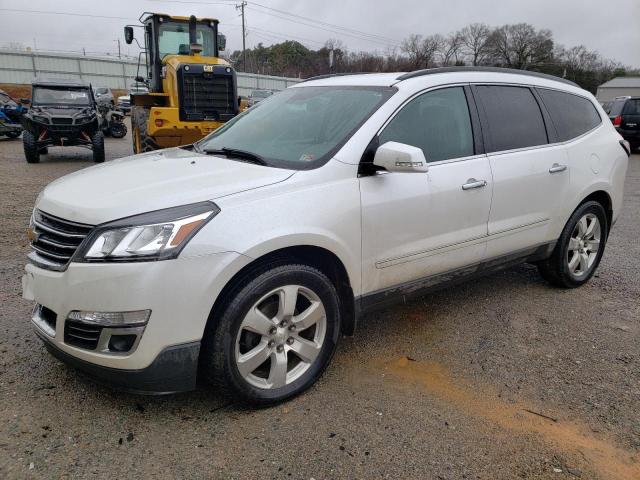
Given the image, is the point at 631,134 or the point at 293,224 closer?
the point at 293,224

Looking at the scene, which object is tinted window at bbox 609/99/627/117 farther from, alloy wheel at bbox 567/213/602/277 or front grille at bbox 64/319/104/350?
front grille at bbox 64/319/104/350

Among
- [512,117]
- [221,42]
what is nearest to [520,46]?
[221,42]

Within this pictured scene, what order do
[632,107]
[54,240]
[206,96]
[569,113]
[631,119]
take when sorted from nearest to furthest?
[54,240], [569,113], [206,96], [631,119], [632,107]

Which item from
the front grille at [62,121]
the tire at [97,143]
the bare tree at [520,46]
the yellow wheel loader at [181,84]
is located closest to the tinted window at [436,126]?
the yellow wheel loader at [181,84]

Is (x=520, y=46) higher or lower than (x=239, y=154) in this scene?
higher

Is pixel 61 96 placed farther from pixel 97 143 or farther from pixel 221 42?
pixel 221 42

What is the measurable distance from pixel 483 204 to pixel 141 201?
7.51ft

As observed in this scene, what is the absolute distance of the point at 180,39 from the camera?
35.6 ft

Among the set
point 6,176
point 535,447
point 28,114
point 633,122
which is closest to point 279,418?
point 535,447

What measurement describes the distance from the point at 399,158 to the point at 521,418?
5.12 ft

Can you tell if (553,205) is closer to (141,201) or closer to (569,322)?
(569,322)

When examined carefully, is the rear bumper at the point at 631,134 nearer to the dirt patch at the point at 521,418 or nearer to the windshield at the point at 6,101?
the dirt patch at the point at 521,418

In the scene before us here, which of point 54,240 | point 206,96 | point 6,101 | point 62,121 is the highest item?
point 6,101

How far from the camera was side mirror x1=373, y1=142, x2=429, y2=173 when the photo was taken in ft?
9.28
